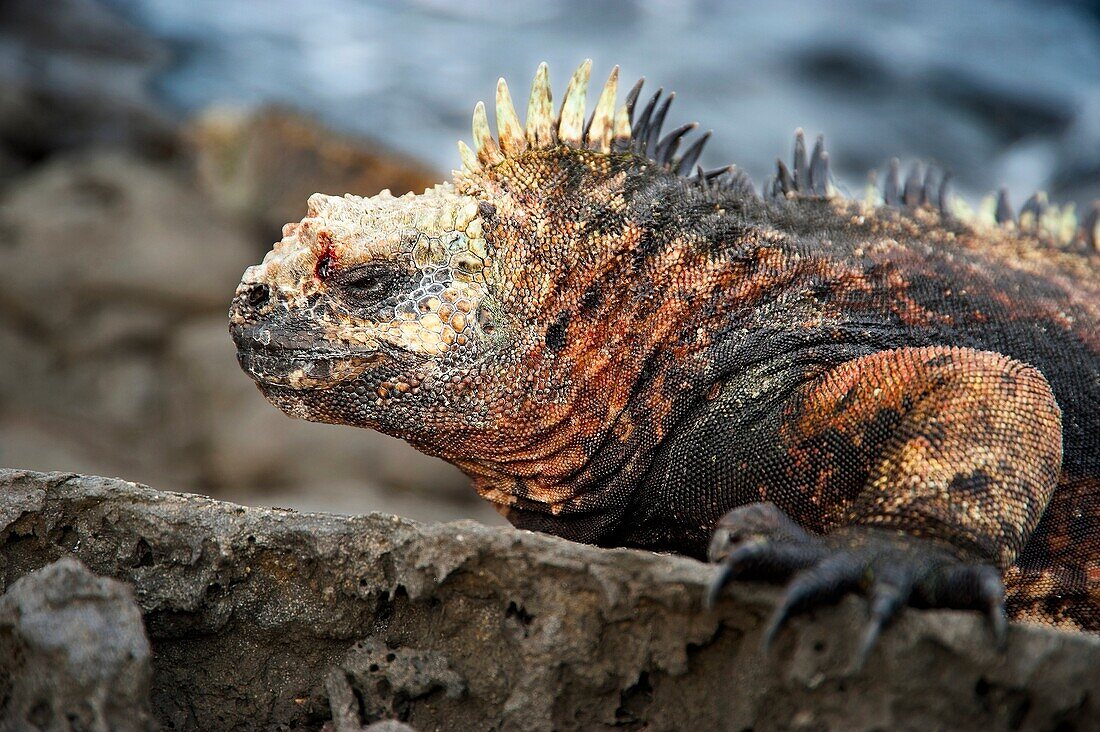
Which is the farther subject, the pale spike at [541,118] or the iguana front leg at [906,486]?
the pale spike at [541,118]

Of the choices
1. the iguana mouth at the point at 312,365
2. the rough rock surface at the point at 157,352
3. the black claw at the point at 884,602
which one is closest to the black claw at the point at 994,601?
the black claw at the point at 884,602

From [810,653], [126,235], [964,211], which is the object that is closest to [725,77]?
[126,235]

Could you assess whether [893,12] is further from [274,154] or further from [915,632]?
[915,632]

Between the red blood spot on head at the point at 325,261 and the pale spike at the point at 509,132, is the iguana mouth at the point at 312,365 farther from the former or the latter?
the pale spike at the point at 509,132

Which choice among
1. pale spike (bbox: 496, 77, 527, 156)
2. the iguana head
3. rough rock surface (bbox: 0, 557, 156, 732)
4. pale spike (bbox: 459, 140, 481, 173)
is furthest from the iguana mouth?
rough rock surface (bbox: 0, 557, 156, 732)

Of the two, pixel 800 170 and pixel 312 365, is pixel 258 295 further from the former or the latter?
pixel 800 170

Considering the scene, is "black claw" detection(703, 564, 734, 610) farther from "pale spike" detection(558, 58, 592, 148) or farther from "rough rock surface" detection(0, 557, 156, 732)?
"pale spike" detection(558, 58, 592, 148)

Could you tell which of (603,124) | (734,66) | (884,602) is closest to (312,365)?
(603,124)

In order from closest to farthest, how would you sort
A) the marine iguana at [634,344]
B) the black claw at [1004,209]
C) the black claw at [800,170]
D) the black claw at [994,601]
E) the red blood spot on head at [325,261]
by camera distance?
1. the black claw at [994,601]
2. the marine iguana at [634,344]
3. the red blood spot on head at [325,261]
4. the black claw at [800,170]
5. the black claw at [1004,209]
